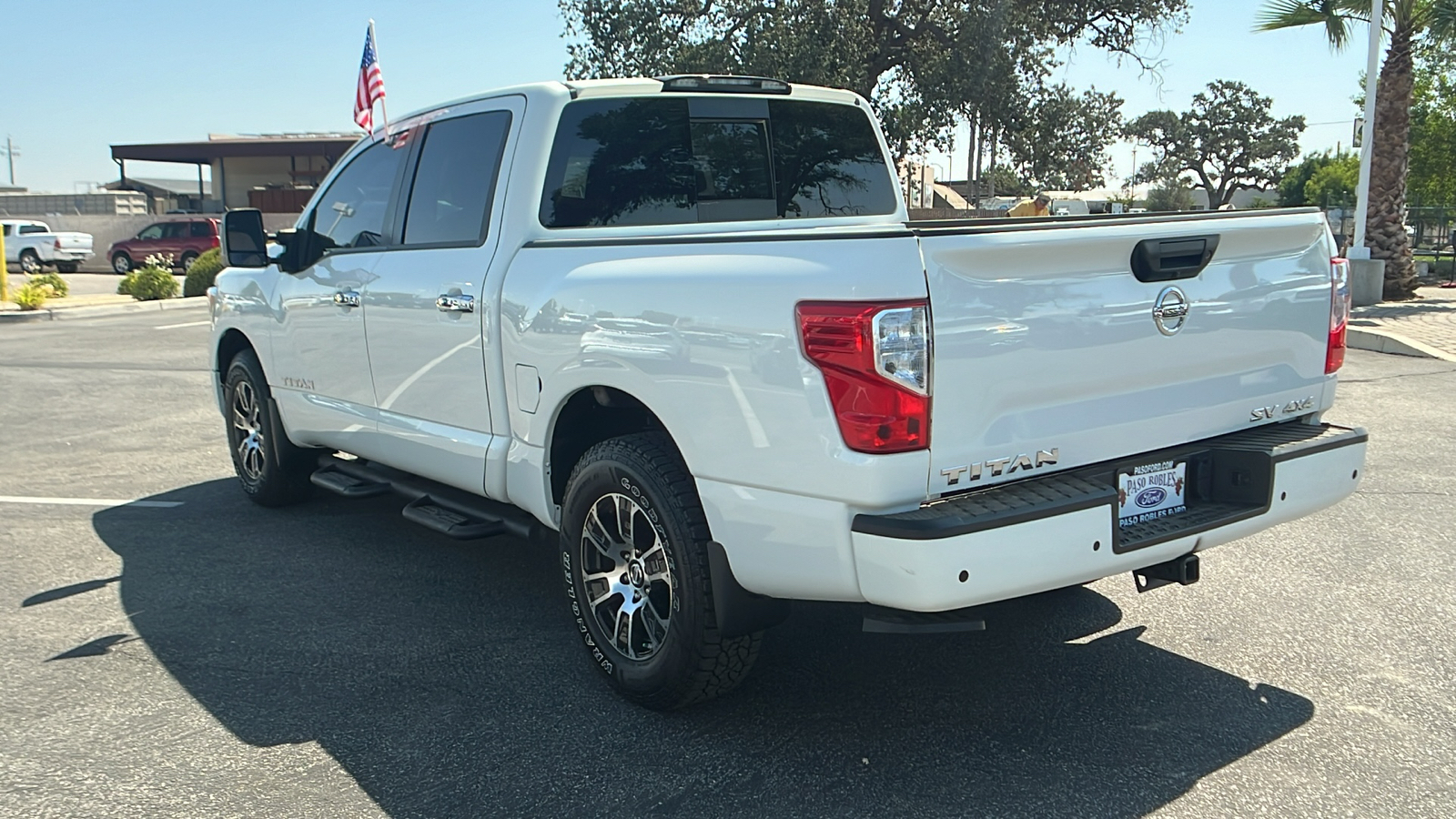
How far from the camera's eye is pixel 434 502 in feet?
16.6

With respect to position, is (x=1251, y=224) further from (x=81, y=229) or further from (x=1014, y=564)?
(x=81, y=229)

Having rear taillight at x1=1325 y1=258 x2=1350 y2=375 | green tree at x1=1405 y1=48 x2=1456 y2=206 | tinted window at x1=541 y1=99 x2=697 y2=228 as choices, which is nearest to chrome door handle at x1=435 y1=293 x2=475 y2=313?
tinted window at x1=541 y1=99 x2=697 y2=228

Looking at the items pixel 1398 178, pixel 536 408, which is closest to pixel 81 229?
pixel 1398 178

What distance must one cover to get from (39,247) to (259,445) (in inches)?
1281

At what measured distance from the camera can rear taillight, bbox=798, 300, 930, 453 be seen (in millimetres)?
3000

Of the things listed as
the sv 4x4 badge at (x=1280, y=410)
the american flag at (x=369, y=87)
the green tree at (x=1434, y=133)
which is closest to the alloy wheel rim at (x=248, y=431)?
the sv 4x4 badge at (x=1280, y=410)

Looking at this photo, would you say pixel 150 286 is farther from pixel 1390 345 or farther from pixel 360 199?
pixel 1390 345

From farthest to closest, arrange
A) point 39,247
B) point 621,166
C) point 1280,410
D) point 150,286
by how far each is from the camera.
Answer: point 39,247
point 150,286
point 621,166
point 1280,410

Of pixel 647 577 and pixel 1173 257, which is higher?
pixel 1173 257

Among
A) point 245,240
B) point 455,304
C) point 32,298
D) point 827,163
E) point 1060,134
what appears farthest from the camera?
point 1060,134

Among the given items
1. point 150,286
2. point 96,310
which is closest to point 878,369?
point 96,310

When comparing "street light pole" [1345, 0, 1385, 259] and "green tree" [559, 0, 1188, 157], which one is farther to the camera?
"green tree" [559, 0, 1188, 157]

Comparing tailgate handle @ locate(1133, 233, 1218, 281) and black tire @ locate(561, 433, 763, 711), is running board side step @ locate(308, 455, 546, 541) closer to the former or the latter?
black tire @ locate(561, 433, 763, 711)

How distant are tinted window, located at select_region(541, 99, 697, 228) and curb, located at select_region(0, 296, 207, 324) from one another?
691 inches
